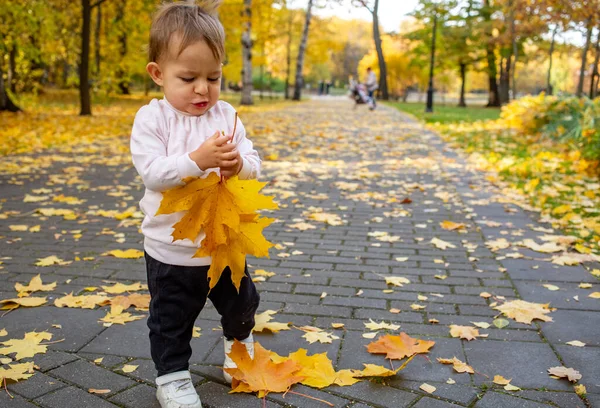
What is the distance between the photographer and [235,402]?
2.20 metres

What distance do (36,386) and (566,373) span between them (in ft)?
7.08

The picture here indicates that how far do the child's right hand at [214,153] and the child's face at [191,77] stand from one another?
226 millimetres

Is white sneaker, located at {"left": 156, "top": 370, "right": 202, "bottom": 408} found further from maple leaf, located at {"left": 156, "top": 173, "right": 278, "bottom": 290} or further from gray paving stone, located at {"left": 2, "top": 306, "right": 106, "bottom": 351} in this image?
gray paving stone, located at {"left": 2, "top": 306, "right": 106, "bottom": 351}

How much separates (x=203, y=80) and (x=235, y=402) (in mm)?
1222

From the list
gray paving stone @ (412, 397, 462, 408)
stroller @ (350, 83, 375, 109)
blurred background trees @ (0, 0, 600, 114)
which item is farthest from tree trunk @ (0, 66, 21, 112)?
gray paving stone @ (412, 397, 462, 408)

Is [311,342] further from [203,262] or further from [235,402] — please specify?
[203,262]

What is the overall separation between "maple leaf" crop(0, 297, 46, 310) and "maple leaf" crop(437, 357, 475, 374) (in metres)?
2.16

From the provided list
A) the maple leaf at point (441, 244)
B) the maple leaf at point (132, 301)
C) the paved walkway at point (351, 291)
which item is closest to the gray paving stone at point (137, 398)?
the paved walkway at point (351, 291)

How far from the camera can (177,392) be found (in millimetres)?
2111

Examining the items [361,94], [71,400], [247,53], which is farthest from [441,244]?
[361,94]

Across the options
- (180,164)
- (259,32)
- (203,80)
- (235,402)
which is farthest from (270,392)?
(259,32)

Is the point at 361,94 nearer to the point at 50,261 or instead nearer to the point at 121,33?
the point at 121,33

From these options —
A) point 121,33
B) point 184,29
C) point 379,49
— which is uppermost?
point 379,49

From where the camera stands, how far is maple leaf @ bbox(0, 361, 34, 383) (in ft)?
7.51
